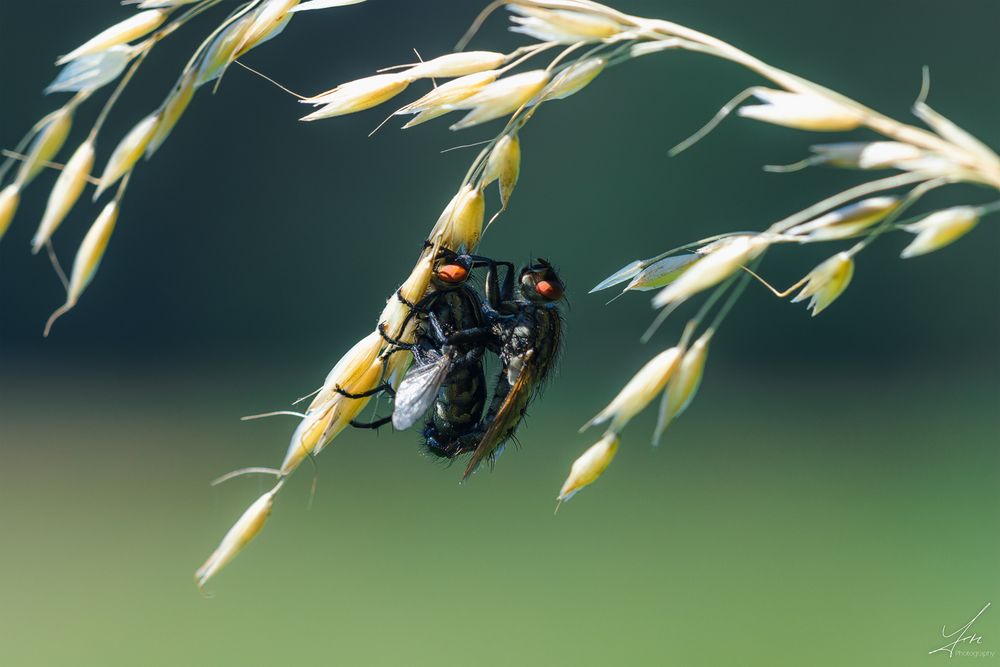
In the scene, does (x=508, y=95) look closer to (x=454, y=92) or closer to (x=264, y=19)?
(x=454, y=92)

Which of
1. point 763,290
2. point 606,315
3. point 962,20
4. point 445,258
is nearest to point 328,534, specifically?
point 606,315

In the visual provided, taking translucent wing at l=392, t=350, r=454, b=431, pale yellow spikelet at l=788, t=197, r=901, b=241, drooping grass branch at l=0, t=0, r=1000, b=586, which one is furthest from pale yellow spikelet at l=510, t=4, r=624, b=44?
translucent wing at l=392, t=350, r=454, b=431

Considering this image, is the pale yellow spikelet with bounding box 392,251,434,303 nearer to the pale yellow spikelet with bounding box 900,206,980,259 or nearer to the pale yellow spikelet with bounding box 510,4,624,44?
the pale yellow spikelet with bounding box 510,4,624,44

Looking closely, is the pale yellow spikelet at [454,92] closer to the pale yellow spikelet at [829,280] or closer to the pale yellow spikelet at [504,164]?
the pale yellow spikelet at [504,164]

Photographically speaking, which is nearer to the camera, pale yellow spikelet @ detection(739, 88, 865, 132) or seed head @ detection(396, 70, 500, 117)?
pale yellow spikelet @ detection(739, 88, 865, 132)

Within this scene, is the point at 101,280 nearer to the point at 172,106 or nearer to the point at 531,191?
the point at 531,191

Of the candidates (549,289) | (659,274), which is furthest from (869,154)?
(549,289)

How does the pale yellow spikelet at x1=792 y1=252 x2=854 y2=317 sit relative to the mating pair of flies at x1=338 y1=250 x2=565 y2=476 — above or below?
above
